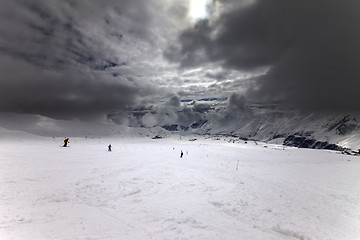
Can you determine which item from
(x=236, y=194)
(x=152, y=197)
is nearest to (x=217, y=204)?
(x=236, y=194)

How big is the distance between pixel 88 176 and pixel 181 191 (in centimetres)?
1037

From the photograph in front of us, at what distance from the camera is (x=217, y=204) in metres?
13.2

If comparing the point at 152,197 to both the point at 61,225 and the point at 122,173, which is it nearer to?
the point at 61,225

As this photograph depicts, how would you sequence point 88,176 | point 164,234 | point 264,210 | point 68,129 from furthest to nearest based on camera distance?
point 68,129 < point 88,176 < point 264,210 < point 164,234

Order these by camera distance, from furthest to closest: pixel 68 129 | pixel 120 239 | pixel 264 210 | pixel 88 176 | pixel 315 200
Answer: pixel 68 129 < pixel 88 176 < pixel 315 200 < pixel 264 210 < pixel 120 239

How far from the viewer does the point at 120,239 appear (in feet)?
27.0

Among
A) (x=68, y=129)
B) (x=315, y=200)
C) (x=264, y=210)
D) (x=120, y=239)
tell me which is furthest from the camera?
(x=68, y=129)

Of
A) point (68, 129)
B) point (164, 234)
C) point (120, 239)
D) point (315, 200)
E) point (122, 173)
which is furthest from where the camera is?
point (68, 129)

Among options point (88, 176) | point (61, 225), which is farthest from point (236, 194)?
point (88, 176)

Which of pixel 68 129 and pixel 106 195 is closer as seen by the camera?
pixel 106 195

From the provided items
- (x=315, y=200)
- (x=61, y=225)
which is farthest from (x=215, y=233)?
(x=315, y=200)

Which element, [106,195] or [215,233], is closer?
[215,233]

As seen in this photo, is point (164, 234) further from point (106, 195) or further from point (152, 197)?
point (106, 195)

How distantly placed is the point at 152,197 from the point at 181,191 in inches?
114
